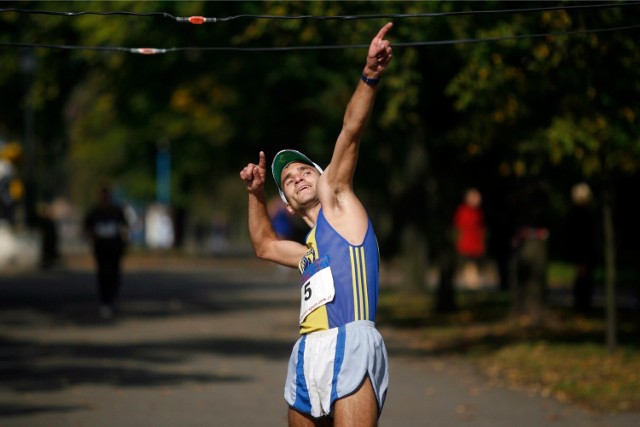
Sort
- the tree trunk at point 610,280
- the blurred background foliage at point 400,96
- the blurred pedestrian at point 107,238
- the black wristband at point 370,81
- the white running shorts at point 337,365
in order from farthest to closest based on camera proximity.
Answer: the blurred pedestrian at point 107,238
the tree trunk at point 610,280
the blurred background foliage at point 400,96
the white running shorts at point 337,365
the black wristband at point 370,81

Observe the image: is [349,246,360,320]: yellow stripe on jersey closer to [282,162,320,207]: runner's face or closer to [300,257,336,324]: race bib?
[300,257,336,324]: race bib

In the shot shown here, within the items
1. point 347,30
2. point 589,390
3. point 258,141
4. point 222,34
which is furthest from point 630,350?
point 258,141

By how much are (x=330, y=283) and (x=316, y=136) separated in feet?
104

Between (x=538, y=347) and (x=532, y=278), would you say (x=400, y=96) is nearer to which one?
(x=538, y=347)

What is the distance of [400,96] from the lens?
16.7 meters

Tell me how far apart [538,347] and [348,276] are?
10057mm

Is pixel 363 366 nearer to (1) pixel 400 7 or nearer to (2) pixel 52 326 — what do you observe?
(1) pixel 400 7

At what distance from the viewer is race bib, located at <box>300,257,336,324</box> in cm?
601

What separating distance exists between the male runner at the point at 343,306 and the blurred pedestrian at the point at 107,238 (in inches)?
616

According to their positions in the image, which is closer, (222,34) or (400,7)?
(400,7)

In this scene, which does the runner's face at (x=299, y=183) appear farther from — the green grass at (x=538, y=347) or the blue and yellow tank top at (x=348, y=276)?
the green grass at (x=538, y=347)

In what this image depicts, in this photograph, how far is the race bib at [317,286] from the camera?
19.7 feet

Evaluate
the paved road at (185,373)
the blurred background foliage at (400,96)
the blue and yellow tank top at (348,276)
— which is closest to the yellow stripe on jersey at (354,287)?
the blue and yellow tank top at (348,276)

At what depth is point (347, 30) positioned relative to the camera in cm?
1477
